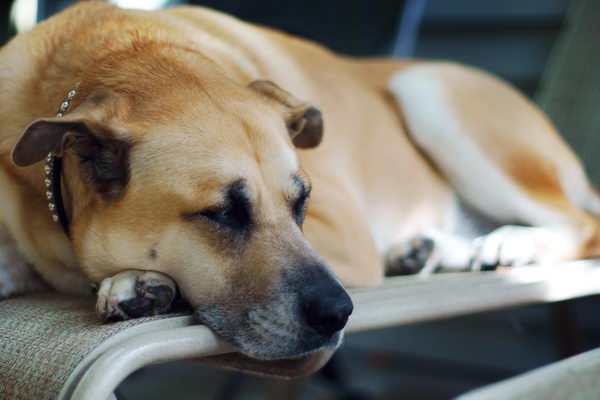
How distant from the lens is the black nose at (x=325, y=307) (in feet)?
3.57

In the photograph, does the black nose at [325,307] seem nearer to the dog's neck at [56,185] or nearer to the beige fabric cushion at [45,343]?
the beige fabric cushion at [45,343]

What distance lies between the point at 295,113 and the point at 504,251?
67cm

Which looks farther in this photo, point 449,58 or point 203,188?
point 449,58

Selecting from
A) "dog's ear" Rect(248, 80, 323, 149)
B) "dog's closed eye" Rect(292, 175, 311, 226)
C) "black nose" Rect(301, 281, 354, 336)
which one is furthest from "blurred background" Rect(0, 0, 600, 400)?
"black nose" Rect(301, 281, 354, 336)

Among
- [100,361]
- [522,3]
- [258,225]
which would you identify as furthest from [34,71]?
[522,3]

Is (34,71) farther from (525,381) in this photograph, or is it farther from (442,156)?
(442,156)

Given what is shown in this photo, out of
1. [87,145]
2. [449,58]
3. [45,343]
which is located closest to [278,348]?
[45,343]

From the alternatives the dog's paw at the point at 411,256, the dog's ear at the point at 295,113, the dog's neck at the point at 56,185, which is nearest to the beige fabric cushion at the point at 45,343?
the dog's neck at the point at 56,185

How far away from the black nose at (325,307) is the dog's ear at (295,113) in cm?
42

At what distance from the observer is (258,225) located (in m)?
1.17

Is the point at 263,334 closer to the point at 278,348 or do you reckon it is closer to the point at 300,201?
the point at 278,348

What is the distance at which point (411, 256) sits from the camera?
1.89 m

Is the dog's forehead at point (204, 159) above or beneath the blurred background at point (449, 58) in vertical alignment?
above

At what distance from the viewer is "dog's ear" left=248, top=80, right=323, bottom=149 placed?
4.65 feet
